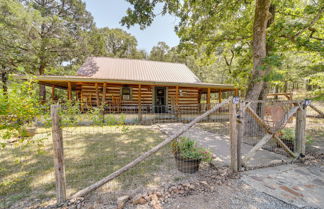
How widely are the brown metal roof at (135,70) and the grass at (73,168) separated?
23.2ft

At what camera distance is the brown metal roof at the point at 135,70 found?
11.3m

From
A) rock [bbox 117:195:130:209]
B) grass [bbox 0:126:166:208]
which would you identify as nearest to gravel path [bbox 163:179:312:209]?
rock [bbox 117:195:130:209]

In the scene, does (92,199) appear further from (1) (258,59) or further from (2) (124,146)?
(1) (258,59)

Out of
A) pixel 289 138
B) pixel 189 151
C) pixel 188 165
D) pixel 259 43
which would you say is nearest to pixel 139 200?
pixel 188 165

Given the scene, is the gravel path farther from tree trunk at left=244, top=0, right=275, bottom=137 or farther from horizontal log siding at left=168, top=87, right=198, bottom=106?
horizontal log siding at left=168, top=87, right=198, bottom=106

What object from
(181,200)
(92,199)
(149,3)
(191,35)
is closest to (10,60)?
(149,3)

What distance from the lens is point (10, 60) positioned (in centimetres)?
1283

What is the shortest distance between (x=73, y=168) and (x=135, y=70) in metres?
10.8

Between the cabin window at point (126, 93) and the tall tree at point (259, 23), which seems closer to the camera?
the tall tree at point (259, 23)

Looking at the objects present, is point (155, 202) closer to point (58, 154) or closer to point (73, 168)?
point (58, 154)

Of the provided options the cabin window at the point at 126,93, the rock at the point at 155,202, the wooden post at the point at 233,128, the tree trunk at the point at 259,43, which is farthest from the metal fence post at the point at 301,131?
the cabin window at the point at 126,93

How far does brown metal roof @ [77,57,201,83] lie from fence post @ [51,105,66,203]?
29.0 ft

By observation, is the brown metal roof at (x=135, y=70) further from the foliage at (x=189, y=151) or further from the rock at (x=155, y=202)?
the rock at (x=155, y=202)

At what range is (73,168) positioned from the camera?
3.38 metres
